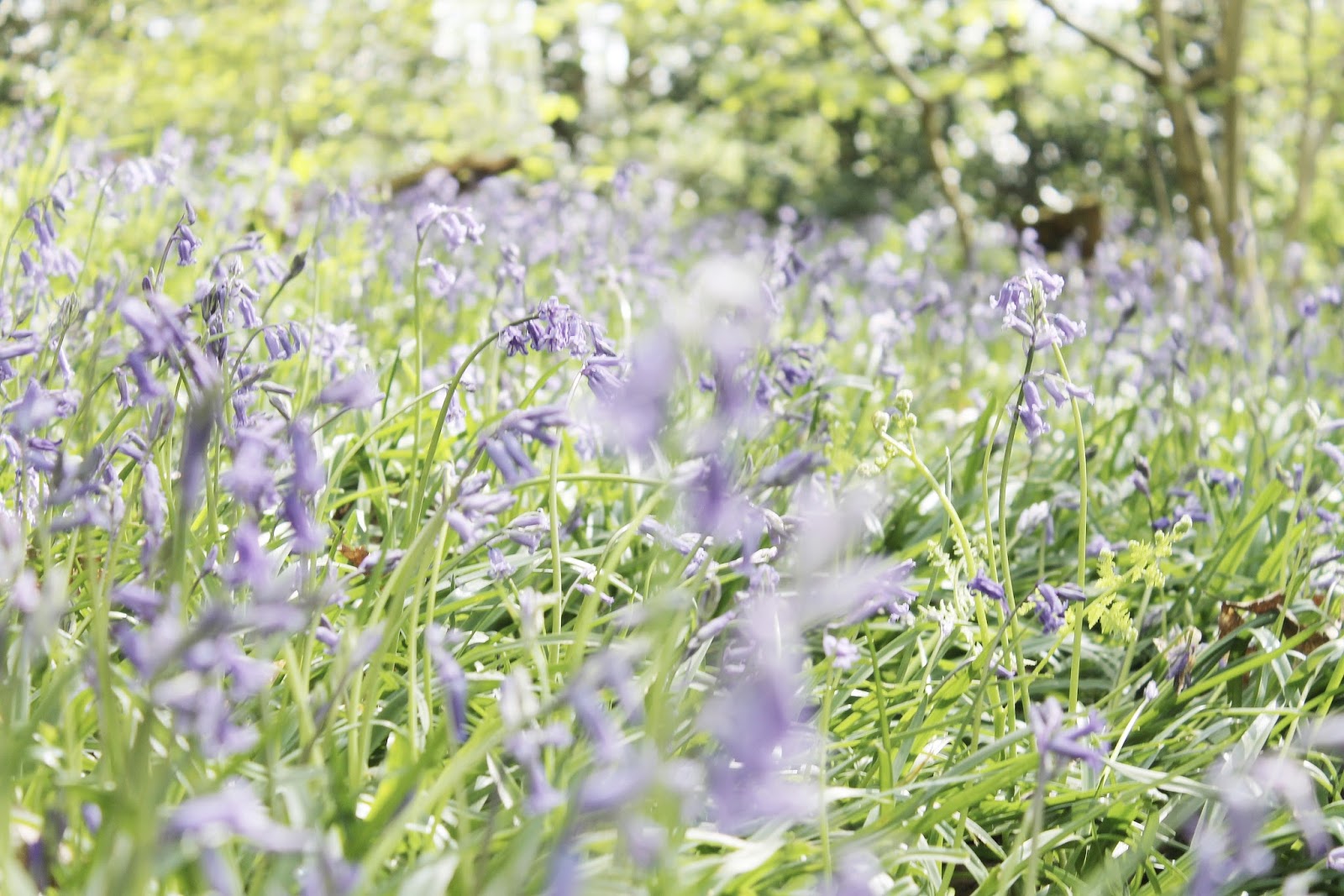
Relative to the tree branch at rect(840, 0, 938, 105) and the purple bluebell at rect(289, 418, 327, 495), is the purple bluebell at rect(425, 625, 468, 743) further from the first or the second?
the tree branch at rect(840, 0, 938, 105)

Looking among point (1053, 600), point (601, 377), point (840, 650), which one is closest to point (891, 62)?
point (1053, 600)

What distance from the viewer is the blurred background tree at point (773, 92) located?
8.38m

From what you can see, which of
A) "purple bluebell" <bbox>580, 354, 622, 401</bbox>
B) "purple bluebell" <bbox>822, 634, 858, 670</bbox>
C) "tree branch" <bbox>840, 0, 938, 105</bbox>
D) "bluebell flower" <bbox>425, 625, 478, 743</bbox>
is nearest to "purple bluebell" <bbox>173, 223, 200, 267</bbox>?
"purple bluebell" <bbox>580, 354, 622, 401</bbox>

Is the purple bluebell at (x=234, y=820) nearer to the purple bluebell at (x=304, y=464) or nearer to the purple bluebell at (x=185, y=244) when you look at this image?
the purple bluebell at (x=304, y=464)

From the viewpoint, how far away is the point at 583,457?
3.18 m

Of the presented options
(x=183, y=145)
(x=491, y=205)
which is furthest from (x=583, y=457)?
(x=183, y=145)

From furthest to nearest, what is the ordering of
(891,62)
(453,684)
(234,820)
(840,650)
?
(891,62), (840,650), (453,684), (234,820)

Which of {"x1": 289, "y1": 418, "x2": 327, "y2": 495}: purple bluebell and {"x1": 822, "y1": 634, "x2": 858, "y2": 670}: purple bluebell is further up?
{"x1": 289, "y1": 418, "x2": 327, "y2": 495}: purple bluebell

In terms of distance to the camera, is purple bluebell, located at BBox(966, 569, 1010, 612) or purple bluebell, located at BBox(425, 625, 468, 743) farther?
purple bluebell, located at BBox(966, 569, 1010, 612)

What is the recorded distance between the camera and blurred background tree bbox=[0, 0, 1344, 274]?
838 cm

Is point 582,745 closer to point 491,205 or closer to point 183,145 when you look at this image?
point 491,205

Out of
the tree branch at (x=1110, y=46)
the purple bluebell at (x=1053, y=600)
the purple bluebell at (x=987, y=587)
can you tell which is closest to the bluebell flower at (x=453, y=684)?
the purple bluebell at (x=987, y=587)

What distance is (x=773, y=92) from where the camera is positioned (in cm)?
1105

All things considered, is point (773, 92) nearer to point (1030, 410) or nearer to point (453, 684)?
point (1030, 410)
